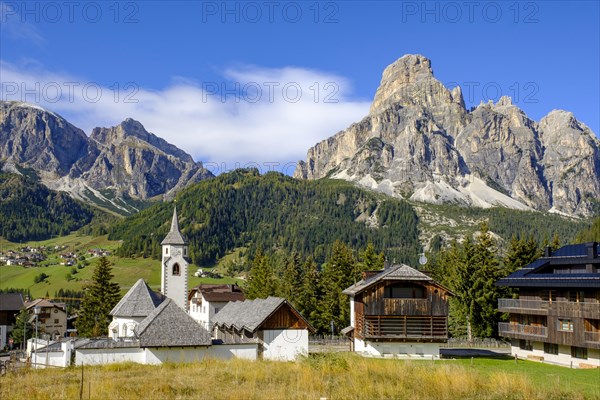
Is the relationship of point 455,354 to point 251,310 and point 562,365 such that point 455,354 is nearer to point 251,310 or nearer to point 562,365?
point 562,365

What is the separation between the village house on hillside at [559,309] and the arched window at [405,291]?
9.00m

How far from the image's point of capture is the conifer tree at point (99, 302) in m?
77.8

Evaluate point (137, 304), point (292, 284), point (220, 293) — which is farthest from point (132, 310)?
point (220, 293)

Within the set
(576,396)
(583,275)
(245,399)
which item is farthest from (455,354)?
(245,399)

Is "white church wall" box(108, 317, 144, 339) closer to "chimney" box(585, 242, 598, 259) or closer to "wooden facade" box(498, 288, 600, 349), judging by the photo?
"wooden facade" box(498, 288, 600, 349)

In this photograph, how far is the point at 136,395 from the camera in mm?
17766

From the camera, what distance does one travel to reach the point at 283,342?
48875 mm

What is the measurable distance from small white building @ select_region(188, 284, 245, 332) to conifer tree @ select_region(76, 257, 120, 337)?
1155 centimetres

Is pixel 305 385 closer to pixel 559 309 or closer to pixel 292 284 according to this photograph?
pixel 559 309

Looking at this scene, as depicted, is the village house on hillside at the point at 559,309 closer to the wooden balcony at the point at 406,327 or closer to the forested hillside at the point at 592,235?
the wooden balcony at the point at 406,327

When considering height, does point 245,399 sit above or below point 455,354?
above

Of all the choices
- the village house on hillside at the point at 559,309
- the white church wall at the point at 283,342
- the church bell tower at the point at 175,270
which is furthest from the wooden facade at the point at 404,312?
the church bell tower at the point at 175,270

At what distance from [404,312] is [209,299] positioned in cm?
3842

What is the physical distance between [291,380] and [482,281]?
4996 centimetres
